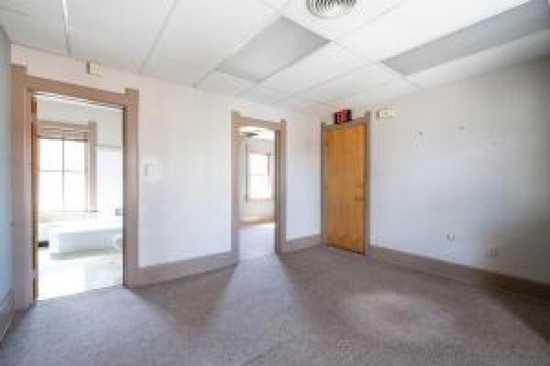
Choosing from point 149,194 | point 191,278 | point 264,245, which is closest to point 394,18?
point 149,194

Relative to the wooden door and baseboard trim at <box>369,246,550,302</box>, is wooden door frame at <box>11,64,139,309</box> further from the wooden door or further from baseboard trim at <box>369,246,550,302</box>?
baseboard trim at <box>369,246,550,302</box>

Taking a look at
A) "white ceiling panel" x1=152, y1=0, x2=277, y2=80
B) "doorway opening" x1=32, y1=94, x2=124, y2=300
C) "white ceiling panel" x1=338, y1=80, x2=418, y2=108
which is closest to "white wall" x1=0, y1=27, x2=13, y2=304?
"white ceiling panel" x1=152, y1=0, x2=277, y2=80

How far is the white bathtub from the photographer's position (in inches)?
171

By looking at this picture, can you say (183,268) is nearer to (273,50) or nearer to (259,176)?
(273,50)

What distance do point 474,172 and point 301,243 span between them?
8.98 feet

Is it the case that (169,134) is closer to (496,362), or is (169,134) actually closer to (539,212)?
(496,362)

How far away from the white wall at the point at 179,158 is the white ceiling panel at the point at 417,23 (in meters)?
2.01

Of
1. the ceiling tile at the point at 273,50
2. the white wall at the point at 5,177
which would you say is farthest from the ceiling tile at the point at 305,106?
the white wall at the point at 5,177

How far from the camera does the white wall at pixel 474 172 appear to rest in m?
2.71

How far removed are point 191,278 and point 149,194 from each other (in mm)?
1154

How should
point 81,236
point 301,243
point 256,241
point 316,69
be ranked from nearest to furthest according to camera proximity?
point 316,69 < point 81,236 < point 301,243 < point 256,241

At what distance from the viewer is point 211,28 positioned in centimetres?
212

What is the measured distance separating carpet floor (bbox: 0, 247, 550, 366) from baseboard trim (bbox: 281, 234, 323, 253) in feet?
4.18

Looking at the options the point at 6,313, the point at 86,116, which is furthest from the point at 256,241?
the point at 86,116
